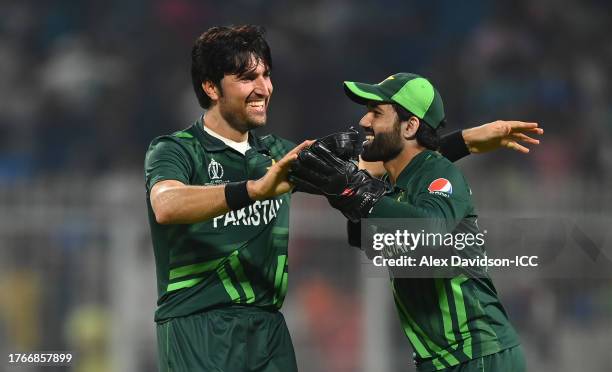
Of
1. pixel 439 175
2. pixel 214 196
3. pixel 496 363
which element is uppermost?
pixel 439 175

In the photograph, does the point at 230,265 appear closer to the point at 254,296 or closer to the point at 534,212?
the point at 254,296

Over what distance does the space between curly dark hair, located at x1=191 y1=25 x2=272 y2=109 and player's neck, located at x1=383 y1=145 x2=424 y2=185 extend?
26.1 inches

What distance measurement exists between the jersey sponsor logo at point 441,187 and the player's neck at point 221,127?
34.5 inches

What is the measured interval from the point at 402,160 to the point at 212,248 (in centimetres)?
84

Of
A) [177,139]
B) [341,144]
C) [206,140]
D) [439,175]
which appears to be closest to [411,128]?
[439,175]

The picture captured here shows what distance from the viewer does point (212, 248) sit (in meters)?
4.36

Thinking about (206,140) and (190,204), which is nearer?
(190,204)

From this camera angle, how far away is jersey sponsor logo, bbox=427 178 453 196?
13.7ft

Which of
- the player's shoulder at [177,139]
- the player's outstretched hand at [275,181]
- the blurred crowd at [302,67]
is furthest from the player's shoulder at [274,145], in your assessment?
the blurred crowd at [302,67]

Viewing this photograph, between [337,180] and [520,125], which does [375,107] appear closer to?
[337,180]

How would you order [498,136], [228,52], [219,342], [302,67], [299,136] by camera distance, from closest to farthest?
[219,342], [228,52], [498,136], [299,136], [302,67]

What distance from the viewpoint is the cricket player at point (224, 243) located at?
4.34m

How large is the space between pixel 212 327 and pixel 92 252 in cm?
344

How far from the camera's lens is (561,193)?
748cm
